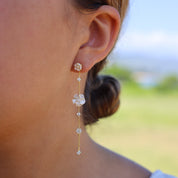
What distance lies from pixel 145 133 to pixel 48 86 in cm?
563

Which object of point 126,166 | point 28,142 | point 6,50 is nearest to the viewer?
point 6,50

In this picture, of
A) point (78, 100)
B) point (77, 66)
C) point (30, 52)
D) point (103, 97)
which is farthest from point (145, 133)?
point (30, 52)

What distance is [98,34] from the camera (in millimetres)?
1731

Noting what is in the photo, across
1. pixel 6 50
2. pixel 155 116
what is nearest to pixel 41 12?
pixel 6 50

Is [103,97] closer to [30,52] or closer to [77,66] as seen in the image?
[77,66]

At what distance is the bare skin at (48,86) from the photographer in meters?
1.48

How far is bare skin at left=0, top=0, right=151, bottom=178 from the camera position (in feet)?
4.84

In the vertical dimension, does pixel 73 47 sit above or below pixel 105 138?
above

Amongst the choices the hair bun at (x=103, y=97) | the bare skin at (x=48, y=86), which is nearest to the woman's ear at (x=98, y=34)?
the bare skin at (x=48, y=86)

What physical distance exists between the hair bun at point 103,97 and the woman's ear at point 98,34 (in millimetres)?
377

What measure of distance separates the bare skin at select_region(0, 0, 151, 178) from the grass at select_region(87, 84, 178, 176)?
192cm

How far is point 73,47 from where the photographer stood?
1639 mm

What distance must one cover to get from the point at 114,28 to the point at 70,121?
52 cm

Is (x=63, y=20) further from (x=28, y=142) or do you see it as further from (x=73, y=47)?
(x=28, y=142)
